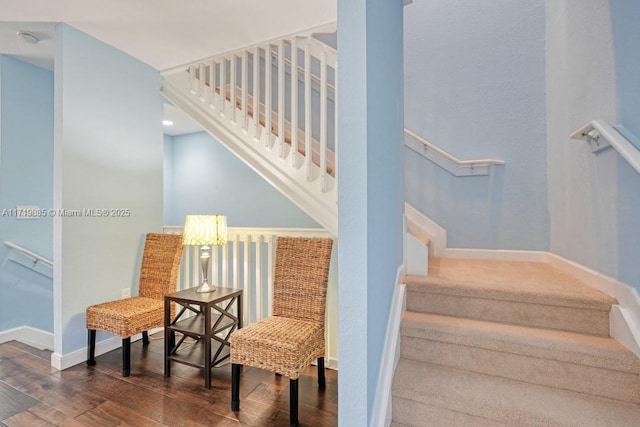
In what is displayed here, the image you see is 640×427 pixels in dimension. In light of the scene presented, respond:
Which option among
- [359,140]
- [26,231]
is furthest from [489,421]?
[26,231]

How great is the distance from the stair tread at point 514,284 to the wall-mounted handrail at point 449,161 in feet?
3.17

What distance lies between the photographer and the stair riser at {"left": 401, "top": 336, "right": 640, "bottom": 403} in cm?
136

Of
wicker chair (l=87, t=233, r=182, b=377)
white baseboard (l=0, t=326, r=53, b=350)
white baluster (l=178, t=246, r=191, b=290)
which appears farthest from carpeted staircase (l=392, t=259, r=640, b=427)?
white baseboard (l=0, t=326, r=53, b=350)

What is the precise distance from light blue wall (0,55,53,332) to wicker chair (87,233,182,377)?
3.75 feet

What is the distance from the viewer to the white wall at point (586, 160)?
1.57 metres

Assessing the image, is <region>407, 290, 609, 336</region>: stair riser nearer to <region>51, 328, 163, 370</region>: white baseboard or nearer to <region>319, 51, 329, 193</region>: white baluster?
<region>319, 51, 329, 193</region>: white baluster

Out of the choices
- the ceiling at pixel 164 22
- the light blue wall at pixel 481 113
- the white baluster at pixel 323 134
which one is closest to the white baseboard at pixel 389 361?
the white baluster at pixel 323 134

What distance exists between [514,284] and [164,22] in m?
3.05

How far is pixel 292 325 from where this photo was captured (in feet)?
6.59

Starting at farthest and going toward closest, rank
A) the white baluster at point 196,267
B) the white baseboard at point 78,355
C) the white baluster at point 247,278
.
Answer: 1. the white baluster at point 196,267
2. the white baluster at point 247,278
3. the white baseboard at point 78,355

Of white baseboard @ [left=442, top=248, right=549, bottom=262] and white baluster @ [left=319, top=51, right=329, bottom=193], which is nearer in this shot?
white baluster @ [left=319, top=51, right=329, bottom=193]

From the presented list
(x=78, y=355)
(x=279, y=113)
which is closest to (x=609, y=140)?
(x=279, y=113)

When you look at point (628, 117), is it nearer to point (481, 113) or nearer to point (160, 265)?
point (481, 113)

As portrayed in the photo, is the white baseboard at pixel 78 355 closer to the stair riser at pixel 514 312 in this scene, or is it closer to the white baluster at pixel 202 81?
the white baluster at pixel 202 81
